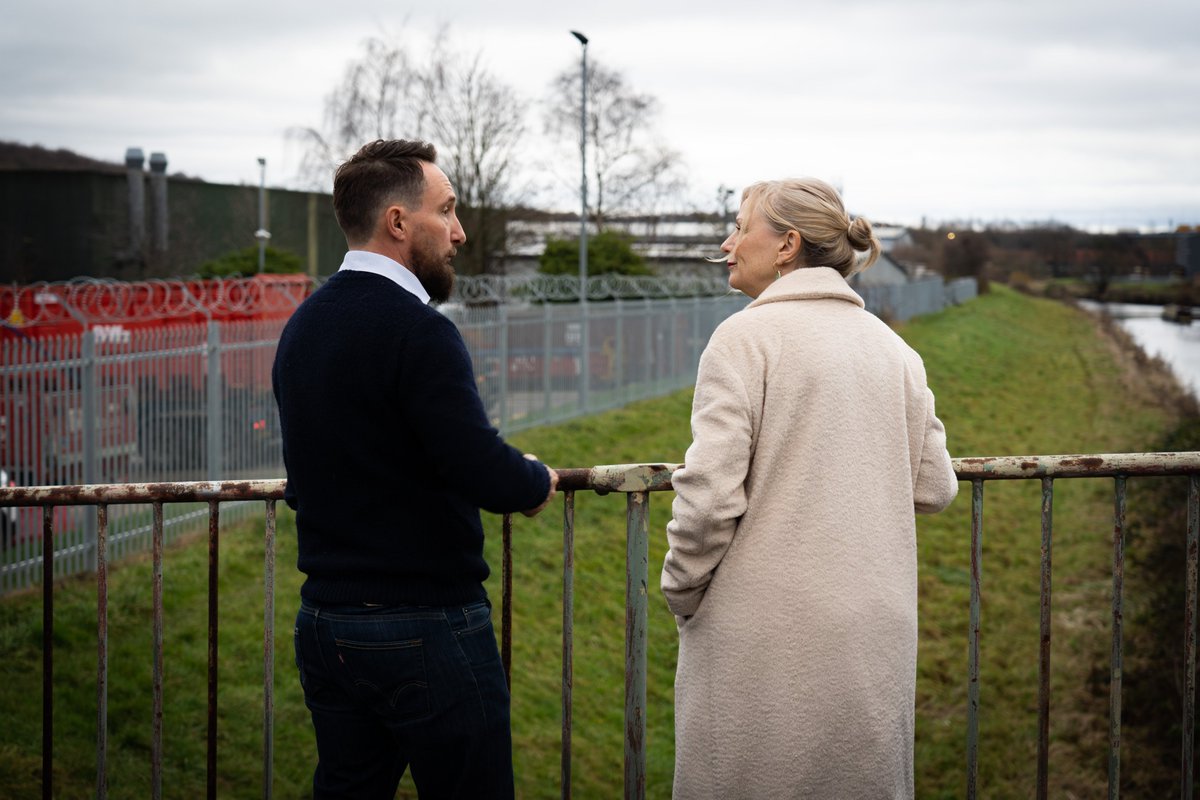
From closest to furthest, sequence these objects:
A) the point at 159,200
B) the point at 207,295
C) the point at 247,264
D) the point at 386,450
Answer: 1. the point at 386,450
2. the point at 207,295
3. the point at 247,264
4. the point at 159,200

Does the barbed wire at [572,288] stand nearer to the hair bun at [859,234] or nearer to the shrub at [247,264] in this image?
the shrub at [247,264]

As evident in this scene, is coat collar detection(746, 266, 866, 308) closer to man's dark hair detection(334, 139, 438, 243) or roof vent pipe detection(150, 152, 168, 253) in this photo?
man's dark hair detection(334, 139, 438, 243)

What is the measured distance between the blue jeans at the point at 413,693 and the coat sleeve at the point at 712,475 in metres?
0.44

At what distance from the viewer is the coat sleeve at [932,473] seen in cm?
281

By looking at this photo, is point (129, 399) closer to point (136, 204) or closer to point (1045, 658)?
point (1045, 658)

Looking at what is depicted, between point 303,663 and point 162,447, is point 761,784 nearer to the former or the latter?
point 303,663

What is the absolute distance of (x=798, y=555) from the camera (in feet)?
8.45

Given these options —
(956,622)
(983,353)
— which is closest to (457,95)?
(983,353)

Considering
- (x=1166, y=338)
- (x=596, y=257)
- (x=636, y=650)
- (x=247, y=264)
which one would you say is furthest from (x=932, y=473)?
(x=1166, y=338)

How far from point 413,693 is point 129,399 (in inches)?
331

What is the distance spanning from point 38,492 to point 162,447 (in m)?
7.64

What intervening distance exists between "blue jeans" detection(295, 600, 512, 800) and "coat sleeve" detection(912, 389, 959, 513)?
1029mm

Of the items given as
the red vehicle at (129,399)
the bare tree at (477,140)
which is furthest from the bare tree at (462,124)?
the red vehicle at (129,399)

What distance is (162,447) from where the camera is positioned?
10570 millimetres
